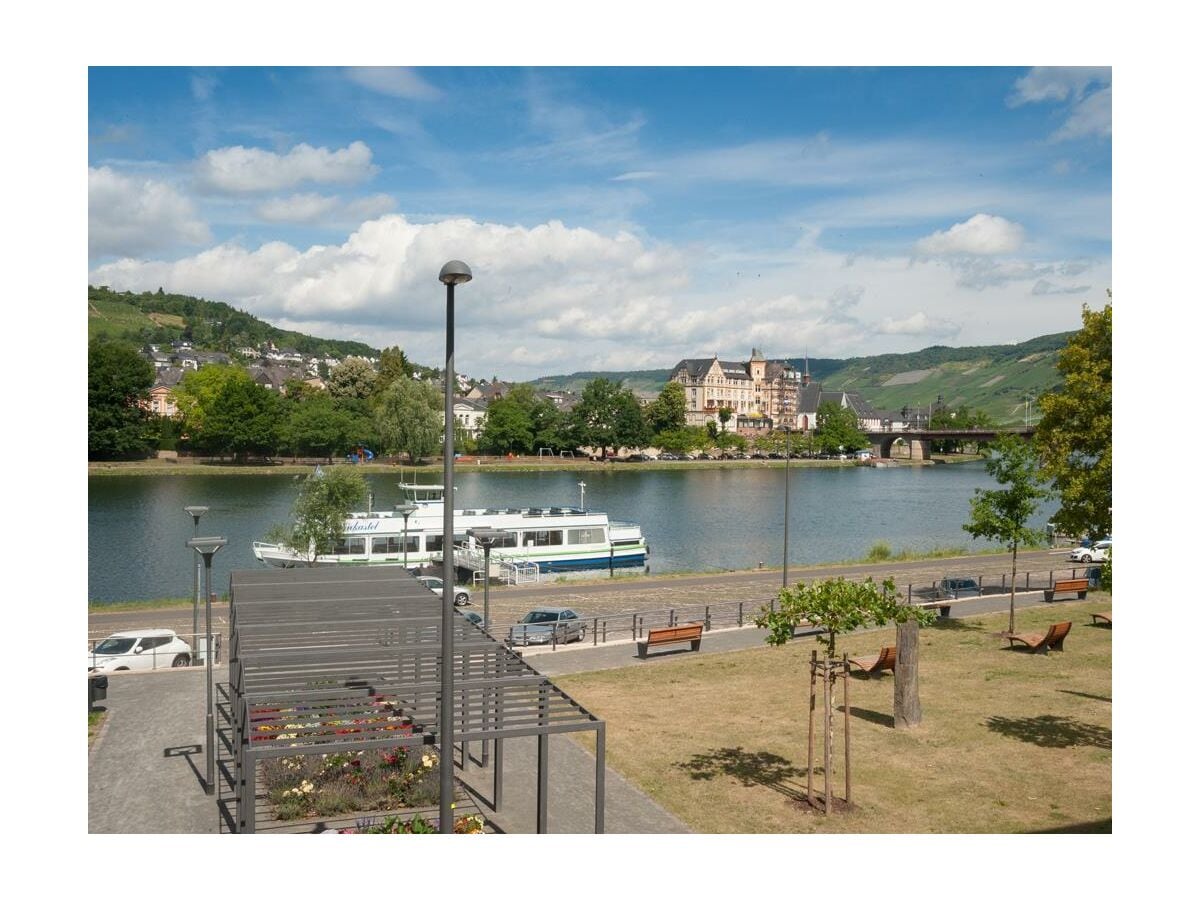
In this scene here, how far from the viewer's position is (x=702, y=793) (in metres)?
12.6

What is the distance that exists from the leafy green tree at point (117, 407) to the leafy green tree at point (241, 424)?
5.43 m

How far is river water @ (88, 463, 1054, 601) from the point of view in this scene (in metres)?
44.2

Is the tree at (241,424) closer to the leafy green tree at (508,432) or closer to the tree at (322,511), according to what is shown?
the leafy green tree at (508,432)

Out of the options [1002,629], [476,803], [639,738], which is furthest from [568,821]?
[1002,629]

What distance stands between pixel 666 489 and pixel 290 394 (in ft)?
165

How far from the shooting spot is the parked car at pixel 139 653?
21000mm

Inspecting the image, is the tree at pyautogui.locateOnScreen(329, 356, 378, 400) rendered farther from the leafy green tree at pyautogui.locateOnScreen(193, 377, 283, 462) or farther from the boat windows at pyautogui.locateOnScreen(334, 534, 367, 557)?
the boat windows at pyautogui.locateOnScreen(334, 534, 367, 557)

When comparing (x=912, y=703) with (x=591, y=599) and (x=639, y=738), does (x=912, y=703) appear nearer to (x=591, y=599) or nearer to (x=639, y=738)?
(x=639, y=738)

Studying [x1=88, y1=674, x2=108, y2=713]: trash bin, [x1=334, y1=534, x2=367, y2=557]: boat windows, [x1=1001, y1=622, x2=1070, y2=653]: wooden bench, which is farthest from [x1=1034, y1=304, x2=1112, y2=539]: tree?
[x1=334, y1=534, x2=367, y2=557]: boat windows

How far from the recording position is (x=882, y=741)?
1480 cm

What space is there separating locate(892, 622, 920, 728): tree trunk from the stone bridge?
407ft

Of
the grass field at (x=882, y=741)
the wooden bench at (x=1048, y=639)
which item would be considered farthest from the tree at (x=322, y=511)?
the wooden bench at (x=1048, y=639)

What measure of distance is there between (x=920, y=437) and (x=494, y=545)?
115 metres

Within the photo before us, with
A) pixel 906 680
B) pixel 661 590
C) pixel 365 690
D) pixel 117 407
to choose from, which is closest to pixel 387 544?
pixel 661 590
